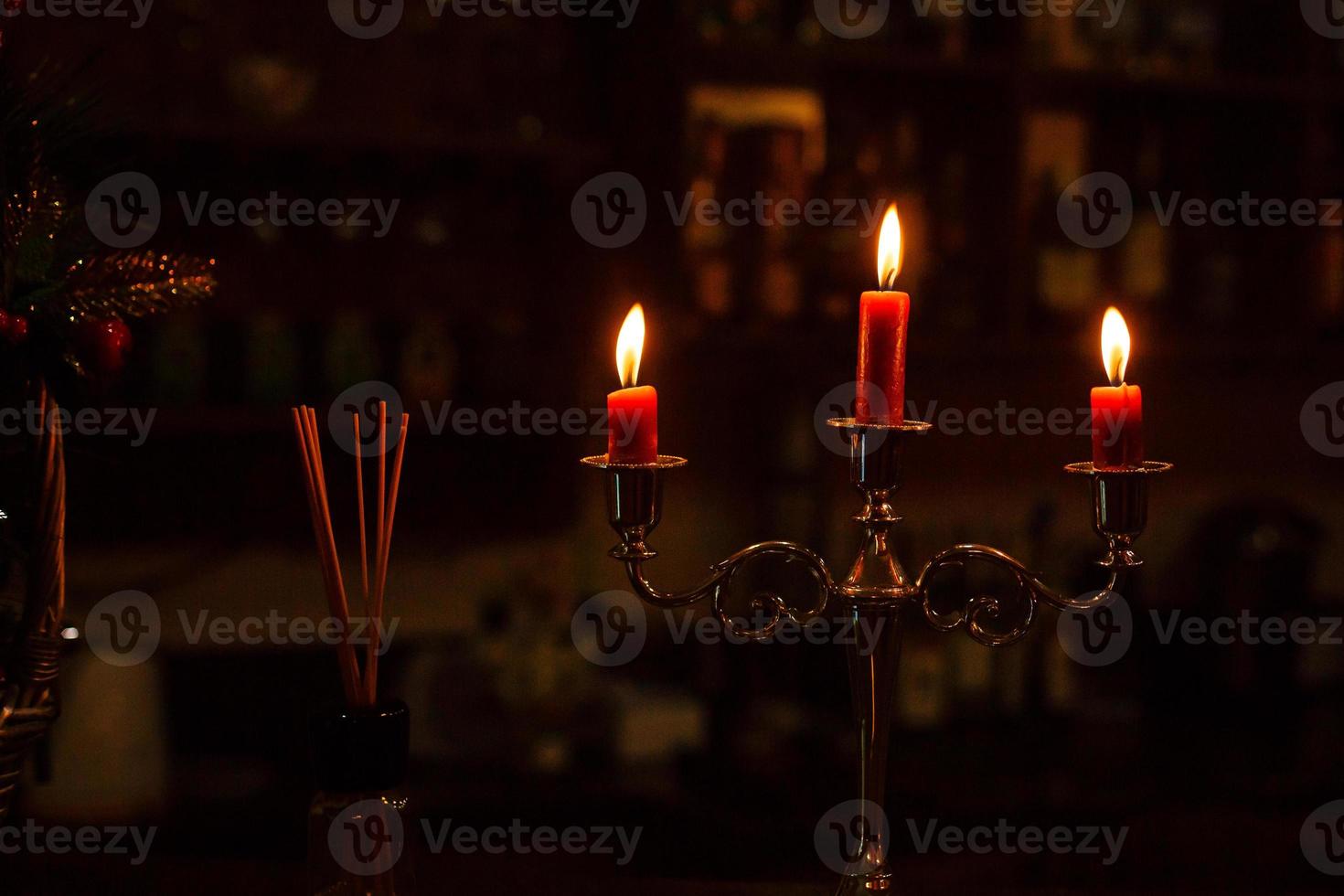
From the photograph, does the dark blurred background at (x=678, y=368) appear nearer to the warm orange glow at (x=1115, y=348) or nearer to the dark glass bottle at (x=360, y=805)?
the dark glass bottle at (x=360, y=805)

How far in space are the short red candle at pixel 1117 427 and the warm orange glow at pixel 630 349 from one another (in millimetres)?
239

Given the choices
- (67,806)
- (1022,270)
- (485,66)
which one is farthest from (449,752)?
(1022,270)

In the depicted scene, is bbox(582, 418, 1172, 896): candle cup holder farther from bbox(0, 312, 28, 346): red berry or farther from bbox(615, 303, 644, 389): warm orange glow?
bbox(0, 312, 28, 346): red berry

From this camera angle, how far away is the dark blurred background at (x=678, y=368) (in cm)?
174

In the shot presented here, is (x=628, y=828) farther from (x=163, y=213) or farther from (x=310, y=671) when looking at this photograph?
(x=163, y=213)

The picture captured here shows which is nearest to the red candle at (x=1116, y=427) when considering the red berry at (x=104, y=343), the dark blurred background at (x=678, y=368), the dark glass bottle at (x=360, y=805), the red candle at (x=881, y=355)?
the red candle at (x=881, y=355)

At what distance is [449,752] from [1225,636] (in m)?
1.29

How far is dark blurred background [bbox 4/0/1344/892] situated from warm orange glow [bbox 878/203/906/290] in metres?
1.09

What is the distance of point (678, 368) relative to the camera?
6.86ft

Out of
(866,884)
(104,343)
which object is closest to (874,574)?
(866,884)

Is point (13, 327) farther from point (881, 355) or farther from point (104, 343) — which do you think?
point (881, 355)

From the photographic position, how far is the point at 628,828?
68.2 inches

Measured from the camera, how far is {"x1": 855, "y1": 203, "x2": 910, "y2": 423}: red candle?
64cm

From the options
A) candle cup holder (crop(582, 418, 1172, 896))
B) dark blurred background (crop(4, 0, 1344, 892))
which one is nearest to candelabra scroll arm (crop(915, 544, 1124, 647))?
candle cup holder (crop(582, 418, 1172, 896))
